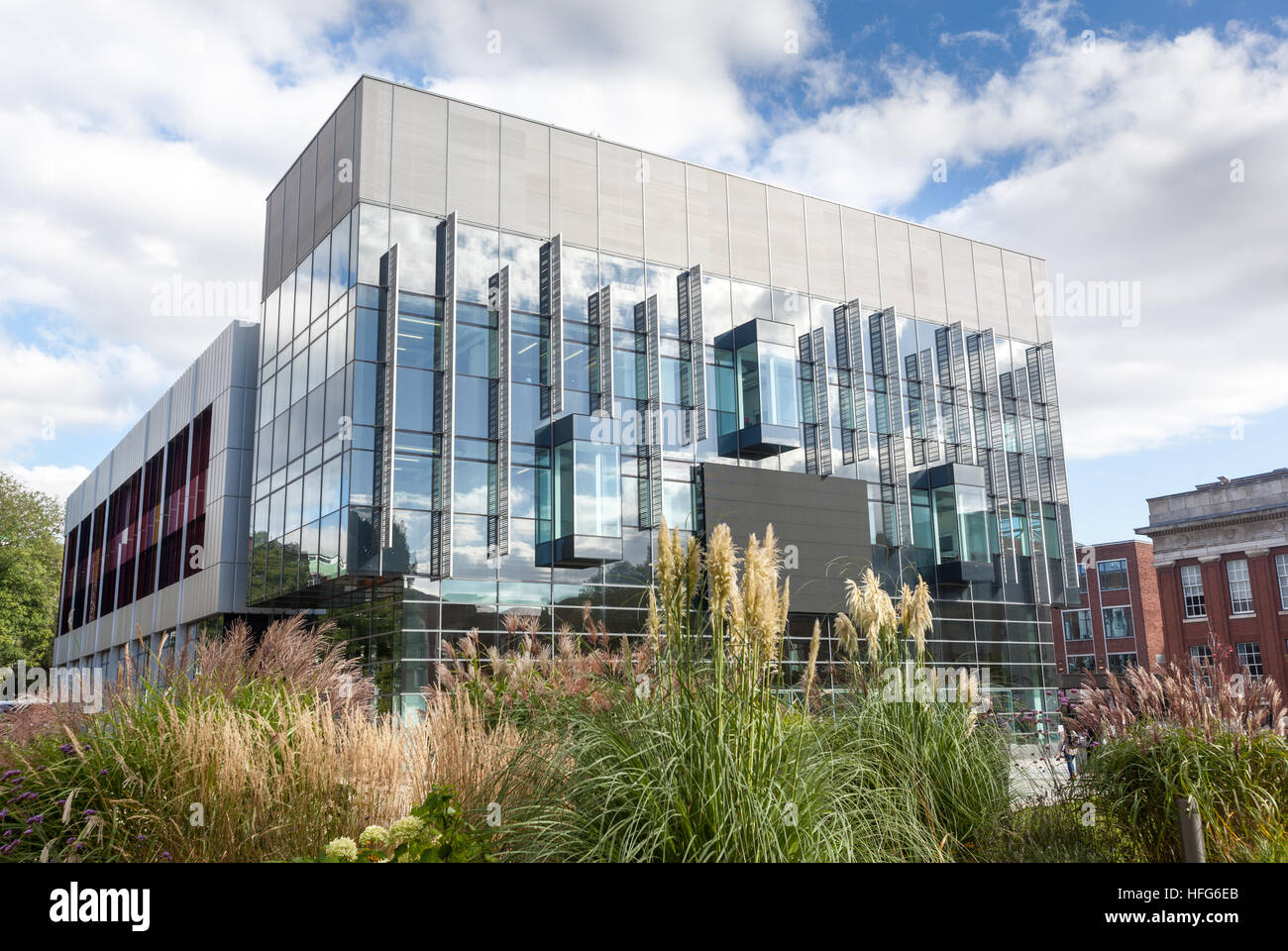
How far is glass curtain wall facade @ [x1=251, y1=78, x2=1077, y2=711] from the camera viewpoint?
24953mm

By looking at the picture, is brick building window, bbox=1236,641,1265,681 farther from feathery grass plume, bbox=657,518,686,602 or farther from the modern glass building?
feathery grass plume, bbox=657,518,686,602

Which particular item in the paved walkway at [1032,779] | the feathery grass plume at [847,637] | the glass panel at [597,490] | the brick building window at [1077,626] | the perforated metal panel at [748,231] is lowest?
the paved walkway at [1032,779]

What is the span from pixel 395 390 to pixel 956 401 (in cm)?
2045

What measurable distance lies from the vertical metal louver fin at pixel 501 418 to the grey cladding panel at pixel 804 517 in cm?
596

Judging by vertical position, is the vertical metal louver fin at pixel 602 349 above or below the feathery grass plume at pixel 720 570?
above

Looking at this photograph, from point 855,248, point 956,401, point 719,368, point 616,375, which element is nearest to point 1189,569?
point 956,401

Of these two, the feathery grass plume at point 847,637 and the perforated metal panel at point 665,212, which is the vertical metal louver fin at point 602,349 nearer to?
the perforated metal panel at point 665,212

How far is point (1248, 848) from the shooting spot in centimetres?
607

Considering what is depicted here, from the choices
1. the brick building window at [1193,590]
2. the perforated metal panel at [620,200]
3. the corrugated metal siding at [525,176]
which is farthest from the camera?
the brick building window at [1193,590]

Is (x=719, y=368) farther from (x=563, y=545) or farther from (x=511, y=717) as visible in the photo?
(x=511, y=717)

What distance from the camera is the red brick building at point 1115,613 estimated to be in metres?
59.9

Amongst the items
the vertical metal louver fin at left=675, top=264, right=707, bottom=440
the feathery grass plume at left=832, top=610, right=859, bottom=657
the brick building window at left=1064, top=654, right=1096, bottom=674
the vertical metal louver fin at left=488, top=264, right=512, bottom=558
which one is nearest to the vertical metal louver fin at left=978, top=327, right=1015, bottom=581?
the vertical metal louver fin at left=675, top=264, right=707, bottom=440

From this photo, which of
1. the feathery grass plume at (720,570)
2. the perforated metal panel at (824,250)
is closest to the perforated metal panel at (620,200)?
the perforated metal panel at (824,250)
